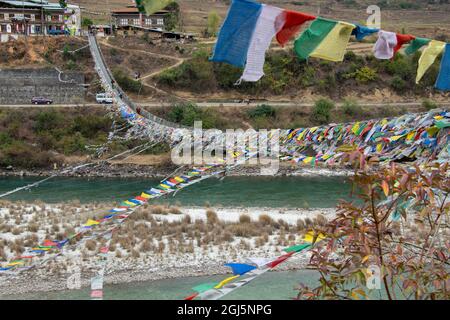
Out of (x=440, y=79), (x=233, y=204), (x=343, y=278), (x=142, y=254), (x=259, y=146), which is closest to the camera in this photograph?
(x=343, y=278)

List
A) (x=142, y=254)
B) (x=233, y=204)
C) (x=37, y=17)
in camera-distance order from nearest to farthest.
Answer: (x=142, y=254), (x=233, y=204), (x=37, y=17)

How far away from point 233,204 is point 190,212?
112 inches

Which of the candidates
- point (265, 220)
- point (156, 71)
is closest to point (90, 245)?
point (265, 220)

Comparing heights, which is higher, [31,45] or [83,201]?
[31,45]

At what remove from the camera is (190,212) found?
668 inches

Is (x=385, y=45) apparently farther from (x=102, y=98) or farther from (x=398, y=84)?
(x=398, y=84)

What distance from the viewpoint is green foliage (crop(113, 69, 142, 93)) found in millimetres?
34438

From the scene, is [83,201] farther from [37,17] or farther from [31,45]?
[37,17]

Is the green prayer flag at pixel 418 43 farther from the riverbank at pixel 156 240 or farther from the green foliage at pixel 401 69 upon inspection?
the green foliage at pixel 401 69

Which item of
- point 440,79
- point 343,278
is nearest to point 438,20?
point 440,79

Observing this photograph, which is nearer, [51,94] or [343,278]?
[343,278]

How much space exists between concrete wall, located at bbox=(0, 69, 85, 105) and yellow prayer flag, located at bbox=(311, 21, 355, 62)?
27.7 metres

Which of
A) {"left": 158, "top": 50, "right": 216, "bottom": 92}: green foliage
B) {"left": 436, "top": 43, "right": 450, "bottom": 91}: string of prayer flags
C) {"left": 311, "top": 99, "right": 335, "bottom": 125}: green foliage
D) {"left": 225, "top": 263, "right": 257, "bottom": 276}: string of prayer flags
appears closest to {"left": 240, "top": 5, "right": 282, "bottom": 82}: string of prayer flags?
{"left": 436, "top": 43, "right": 450, "bottom": 91}: string of prayer flags

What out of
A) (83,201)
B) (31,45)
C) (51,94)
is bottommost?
(83,201)
